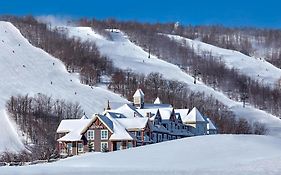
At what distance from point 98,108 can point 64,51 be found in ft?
107

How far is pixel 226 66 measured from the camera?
14212cm

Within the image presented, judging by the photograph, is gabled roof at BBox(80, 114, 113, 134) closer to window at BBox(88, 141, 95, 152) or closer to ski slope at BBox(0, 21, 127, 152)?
window at BBox(88, 141, 95, 152)

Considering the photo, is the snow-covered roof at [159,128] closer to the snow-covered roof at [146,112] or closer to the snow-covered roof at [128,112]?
the snow-covered roof at [146,112]

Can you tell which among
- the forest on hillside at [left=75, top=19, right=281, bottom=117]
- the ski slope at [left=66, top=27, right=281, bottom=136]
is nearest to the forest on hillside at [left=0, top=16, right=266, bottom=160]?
the forest on hillside at [left=75, top=19, right=281, bottom=117]

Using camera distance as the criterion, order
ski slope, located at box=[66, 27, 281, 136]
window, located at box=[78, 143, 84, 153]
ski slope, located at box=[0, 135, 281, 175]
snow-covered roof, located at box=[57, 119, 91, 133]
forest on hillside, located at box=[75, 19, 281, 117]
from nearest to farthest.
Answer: ski slope, located at box=[0, 135, 281, 175] → window, located at box=[78, 143, 84, 153] → snow-covered roof, located at box=[57, 119, 91, 133] → ski slope, located at box=[66, 27, 281, 136] → forest on hillside, located at box=[75, 19, 281, 117]

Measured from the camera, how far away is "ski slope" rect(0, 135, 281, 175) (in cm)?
1684

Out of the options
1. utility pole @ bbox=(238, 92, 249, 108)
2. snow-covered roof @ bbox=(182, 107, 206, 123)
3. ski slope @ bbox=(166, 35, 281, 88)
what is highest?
ski slope @ bbox=(166, 35, 281, 88)

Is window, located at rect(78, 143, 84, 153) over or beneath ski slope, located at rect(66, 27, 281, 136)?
beneath

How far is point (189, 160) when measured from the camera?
1892 centimetres

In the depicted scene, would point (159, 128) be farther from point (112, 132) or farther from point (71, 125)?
point (71, 125)

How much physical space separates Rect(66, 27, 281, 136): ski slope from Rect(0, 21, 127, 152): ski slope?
1840 cm

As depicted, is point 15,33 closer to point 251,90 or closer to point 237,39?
point 251,90

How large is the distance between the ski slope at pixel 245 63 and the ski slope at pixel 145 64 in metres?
19.1

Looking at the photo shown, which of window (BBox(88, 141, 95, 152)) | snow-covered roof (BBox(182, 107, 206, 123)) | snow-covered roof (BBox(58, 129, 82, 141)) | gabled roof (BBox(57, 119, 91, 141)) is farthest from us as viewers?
snow-covered roof (BBox(182, 107, 206, 123))
